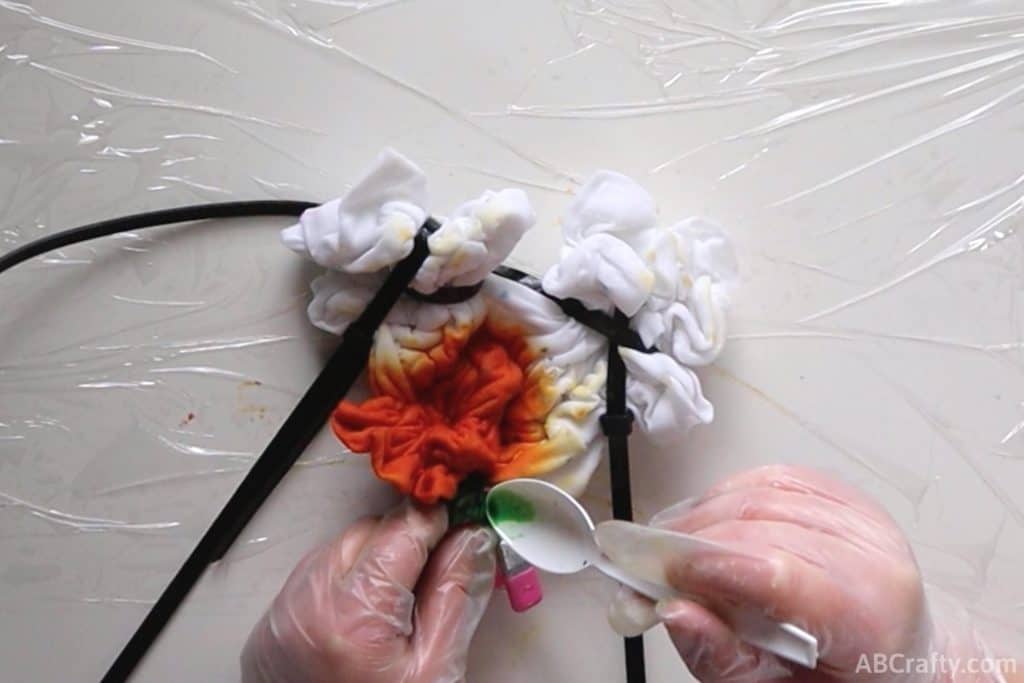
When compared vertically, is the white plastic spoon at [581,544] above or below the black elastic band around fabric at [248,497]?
above

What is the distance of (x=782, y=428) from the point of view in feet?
2.54

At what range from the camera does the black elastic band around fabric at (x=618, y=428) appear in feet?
2.33

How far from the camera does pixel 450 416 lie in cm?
71

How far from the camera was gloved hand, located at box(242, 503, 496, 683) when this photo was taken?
2.19ft

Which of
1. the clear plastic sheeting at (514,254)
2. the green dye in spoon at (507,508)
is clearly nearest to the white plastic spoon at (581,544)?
the green dye in spoon at (507,508)

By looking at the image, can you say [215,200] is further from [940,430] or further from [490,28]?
[940,430]

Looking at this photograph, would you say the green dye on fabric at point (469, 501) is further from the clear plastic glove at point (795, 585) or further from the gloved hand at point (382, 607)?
the clear plastic glove at point (795, 585)

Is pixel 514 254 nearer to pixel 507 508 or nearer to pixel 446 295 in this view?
pixel 446 295

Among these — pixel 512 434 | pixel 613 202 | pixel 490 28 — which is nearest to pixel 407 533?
pixel 512 434

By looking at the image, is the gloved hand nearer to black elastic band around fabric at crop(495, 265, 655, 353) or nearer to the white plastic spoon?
the white plastic spoon

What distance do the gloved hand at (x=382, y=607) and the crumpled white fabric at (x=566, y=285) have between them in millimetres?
99

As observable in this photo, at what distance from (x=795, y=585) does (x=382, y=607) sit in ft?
0.99

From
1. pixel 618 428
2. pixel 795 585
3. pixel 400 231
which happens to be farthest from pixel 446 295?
pixel 795 585

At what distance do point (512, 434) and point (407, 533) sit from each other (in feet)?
0.36
